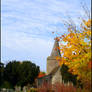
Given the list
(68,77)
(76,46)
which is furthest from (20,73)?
(76,46)

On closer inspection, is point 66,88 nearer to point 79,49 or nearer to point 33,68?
point 79,49

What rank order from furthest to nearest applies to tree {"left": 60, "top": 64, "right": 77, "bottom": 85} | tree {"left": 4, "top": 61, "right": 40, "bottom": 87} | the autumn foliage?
tree {"left": 4, "top": 61, "right": 40, "bottom": 87}, tree {"left": 60, "top": 64, "right": 77, "bottom": 85}, the autumn foliage

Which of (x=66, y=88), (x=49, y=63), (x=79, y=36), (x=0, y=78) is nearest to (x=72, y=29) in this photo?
(x=79, y=36)

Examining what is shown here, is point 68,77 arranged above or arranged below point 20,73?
above

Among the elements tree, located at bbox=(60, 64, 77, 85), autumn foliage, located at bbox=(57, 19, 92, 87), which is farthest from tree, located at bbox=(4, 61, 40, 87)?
autumn foliage, located at bbox=(57, 19, 92, 87)

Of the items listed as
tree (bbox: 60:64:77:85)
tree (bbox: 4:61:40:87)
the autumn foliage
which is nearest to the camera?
the autumn foliage

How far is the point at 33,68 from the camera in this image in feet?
205

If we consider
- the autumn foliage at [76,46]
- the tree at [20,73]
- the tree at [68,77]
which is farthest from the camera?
Result: the tree at [20,73]

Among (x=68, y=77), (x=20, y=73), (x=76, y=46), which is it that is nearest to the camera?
(x=76, y=46)

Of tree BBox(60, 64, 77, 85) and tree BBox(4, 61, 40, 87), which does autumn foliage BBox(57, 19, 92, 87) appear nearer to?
tree BBox(60, 64, 77, 85)

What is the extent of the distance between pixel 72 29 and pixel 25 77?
42592 mm

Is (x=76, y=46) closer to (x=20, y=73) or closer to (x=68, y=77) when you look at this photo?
(x=68, y=77)

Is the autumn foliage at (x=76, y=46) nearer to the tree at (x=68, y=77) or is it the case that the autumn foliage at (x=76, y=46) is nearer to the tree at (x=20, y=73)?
the tree at (x=68, y=77)

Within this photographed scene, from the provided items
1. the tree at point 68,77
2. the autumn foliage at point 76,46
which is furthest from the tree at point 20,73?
the autumn foliage at point 76,46
